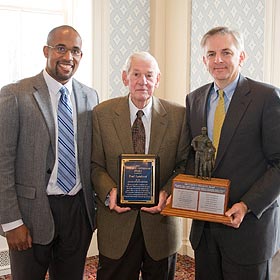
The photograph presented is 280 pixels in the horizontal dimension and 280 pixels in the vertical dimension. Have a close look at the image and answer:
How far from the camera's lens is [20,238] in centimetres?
212

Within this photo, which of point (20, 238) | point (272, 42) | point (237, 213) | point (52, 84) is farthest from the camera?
point (272, 42)

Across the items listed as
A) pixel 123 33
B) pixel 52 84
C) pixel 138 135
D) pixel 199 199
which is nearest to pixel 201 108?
pixel 138 135

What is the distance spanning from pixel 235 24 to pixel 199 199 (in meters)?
1.78

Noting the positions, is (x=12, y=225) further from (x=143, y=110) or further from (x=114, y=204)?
(x=143, y=110)

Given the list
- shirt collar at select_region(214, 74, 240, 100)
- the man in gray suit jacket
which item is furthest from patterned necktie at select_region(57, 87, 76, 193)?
shirt collar at select_region(214, 74, 240, 100)

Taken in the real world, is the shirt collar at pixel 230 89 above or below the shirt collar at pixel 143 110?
above

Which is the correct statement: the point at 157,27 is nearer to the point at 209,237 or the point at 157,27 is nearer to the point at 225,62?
the point at 225,62

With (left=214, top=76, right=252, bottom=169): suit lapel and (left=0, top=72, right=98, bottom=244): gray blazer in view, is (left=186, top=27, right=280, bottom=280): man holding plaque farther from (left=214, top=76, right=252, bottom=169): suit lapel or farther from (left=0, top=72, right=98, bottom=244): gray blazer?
(left=0, top=72, right=98, bottom=244): gray blazer

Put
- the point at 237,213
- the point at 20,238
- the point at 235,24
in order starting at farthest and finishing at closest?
the point at 235,24 < the point at 20,238 < the point at 237,213

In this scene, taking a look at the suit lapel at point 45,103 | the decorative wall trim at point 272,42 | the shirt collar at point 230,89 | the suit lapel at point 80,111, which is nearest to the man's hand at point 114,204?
the suit lapel at point 80,111

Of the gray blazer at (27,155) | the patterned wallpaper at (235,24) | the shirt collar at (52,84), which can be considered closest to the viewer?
the gray blazer at (27,155)

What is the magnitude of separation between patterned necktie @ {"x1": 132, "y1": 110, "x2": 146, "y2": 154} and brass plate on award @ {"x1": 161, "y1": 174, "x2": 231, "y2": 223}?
24 cm

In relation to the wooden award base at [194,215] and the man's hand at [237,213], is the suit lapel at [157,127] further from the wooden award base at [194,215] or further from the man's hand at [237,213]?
the man's hand at [237,213]

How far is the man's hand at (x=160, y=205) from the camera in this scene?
2.17 metres
